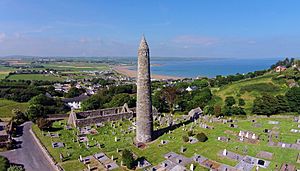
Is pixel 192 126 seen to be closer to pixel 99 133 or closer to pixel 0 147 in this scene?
pixel 99 133

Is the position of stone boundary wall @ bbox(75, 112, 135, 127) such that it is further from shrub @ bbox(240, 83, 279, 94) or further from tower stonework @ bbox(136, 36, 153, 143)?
shrub @ bbox(240, 83, 279, 94)

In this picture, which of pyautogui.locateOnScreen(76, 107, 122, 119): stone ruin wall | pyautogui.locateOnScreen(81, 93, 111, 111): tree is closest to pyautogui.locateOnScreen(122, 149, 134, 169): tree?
pyautogui.locateOnScreen(76, 107, 122, 119): stone ruin wall

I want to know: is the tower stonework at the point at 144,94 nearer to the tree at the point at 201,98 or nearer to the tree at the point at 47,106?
the tree at the point at 47,106

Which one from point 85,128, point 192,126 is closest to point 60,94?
point 85,128

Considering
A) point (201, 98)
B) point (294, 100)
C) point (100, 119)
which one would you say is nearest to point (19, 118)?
point (100, 119)

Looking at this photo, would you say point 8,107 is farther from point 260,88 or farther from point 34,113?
point 260,88
